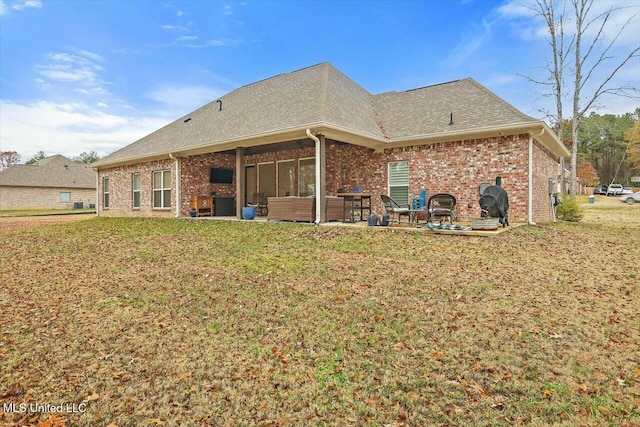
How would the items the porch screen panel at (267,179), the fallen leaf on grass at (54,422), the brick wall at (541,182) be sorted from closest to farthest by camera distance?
the fallen leaf on grass at (54,422), the brick wall at (541,182), the porch screen panel at (267,179)

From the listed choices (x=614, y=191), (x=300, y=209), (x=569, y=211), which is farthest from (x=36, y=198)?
(x=614, y=191)

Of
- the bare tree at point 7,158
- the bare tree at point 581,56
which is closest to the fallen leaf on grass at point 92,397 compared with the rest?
the bare tree at point 581,56

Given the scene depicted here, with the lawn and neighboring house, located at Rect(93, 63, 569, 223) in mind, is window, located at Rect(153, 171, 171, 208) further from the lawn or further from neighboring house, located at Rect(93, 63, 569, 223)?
the lawn

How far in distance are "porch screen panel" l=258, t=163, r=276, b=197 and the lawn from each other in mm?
8245

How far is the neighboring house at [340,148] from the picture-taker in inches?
391

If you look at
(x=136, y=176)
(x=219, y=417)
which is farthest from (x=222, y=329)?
(x=136, y=176)

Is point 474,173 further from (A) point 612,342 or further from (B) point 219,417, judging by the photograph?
(B) point 219,417

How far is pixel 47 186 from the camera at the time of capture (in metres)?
35.2

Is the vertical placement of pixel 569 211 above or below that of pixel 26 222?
above

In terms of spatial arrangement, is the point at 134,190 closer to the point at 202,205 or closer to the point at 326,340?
the point at 202,205

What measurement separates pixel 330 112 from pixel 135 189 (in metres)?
11.5

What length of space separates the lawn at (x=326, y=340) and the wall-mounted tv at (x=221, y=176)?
886 cm

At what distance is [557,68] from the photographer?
17.8 metres

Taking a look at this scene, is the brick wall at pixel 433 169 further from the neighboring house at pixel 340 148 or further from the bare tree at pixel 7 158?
the bare tree at pixel 7 158
